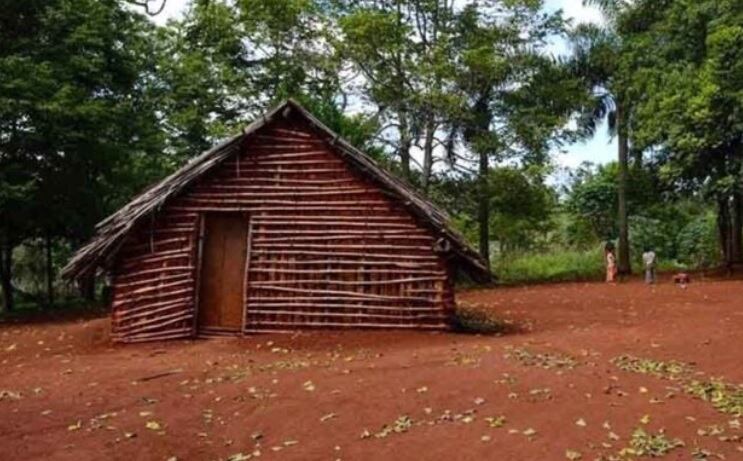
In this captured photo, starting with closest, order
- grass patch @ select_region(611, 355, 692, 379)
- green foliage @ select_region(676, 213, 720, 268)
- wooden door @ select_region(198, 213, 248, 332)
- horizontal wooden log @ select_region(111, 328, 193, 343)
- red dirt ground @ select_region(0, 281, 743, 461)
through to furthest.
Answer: red dirt ground @ select_region(0, 281, 743, 461) → grass patch @ select_region(611, 355, 692, 379) → horizontal wooden log @ select_region(111, 328, 193, 343) → wooden door @ select_region(198, 213, 248, 332) → green foliage @ select_region(676, 213, 720, 268)

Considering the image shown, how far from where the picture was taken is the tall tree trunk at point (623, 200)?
92.2 ft

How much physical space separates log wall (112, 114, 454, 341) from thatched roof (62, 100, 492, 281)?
0.81 feet

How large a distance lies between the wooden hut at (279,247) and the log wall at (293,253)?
2 cm

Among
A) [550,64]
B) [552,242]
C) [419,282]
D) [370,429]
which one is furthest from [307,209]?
[552,242]

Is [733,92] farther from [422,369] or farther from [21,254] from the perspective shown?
[21,254]

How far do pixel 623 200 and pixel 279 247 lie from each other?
17602 mm

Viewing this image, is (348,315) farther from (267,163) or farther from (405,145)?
(405,145)

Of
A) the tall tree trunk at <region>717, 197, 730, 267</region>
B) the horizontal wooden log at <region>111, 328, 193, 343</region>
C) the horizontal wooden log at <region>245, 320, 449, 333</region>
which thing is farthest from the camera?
the tall tree trunk at <region>717, 197, 730, 267</region>

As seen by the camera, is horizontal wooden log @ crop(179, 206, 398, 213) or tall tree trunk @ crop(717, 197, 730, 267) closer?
horizontal wooden log @ crop(179, 206, 398, 213)

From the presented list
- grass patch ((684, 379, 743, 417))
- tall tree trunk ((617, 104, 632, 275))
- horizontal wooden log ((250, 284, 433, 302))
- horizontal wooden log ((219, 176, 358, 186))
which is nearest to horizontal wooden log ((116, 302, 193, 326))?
horizontal wooden log ((250, 284, 433, 302))

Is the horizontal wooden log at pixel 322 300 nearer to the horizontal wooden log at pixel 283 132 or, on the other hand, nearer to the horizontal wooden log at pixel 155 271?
the horizontal wooden log at pixel 155 271

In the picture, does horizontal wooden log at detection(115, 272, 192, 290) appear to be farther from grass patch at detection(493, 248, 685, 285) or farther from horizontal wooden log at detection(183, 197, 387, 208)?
grass patch at detection(493, 248, 685, 285)

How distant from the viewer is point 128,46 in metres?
24.0

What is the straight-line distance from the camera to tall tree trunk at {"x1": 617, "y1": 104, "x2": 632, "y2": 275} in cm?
2809
